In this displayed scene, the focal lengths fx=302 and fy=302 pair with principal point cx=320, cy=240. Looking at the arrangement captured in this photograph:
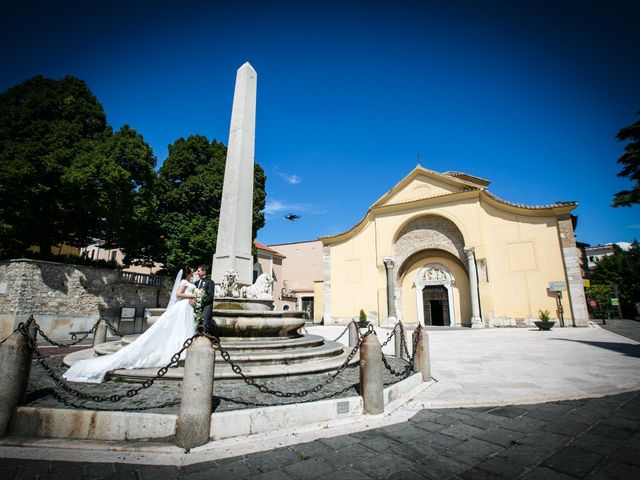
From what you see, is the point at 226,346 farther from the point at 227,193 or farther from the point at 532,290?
the point at 532,290

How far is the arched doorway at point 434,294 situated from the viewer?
66.7ft

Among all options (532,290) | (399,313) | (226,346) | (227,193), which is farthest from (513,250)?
(226,346)

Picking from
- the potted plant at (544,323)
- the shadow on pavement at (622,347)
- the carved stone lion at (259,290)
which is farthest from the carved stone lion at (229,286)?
the potted plant at (544,323)

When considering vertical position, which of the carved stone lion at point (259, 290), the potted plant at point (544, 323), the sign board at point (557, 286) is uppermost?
the sign board at point (557, 286)

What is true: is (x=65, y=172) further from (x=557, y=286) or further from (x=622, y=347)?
(x=557, y=286)

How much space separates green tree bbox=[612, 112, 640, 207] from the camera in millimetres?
11241

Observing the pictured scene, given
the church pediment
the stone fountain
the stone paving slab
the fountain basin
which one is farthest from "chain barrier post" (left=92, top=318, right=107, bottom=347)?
the church pediment

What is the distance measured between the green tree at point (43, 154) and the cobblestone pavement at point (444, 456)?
1568 cm

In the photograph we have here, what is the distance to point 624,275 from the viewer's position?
3306cm

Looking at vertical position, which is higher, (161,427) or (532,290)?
(532,290)

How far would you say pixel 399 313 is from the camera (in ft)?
70.1

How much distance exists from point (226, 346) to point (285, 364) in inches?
42.6

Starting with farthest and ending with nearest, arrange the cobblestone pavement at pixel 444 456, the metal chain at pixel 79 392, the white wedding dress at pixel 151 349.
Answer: the white wedding dress at pixel 151 349 < the metal chain at pixel 79 392 < the cobblestone pavement at pixel 444 456

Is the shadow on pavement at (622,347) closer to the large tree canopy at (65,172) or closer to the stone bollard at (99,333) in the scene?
the stone bollard at (99,333)
